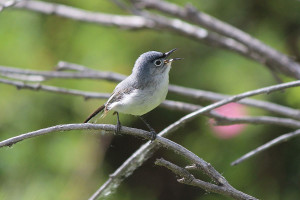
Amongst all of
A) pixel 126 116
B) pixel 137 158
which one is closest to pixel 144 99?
pixel 137 158

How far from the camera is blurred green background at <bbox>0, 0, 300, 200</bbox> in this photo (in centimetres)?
260

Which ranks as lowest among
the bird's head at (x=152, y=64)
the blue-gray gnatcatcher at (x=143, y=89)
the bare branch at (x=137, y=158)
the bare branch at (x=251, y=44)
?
the bare branch at (x=137, y=158)

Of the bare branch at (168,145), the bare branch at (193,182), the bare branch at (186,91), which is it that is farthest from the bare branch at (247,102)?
the bare branch at (193,182)

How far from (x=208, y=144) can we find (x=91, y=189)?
63 centimetres

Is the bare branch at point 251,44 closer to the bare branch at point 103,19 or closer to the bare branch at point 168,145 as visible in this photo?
the bare branch at point 103,19

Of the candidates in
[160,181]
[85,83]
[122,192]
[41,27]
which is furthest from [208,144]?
[41,27]

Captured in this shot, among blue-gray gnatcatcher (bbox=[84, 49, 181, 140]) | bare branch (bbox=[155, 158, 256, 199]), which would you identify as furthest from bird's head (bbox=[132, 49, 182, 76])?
bare branch (bbox=[155, 158, 256, 199])

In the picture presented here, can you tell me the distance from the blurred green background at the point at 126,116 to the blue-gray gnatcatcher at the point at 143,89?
0.37 meters

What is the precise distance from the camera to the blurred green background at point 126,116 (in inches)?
102

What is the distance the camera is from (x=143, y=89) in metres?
2.23

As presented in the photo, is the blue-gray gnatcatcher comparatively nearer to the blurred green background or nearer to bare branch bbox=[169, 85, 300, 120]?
bare branch bbox=[169, 85, 300, 120]

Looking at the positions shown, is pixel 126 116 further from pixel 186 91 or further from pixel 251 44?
pixel 251 44

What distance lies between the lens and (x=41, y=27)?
320cm

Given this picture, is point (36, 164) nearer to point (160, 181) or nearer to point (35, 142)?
point (35, 142)
